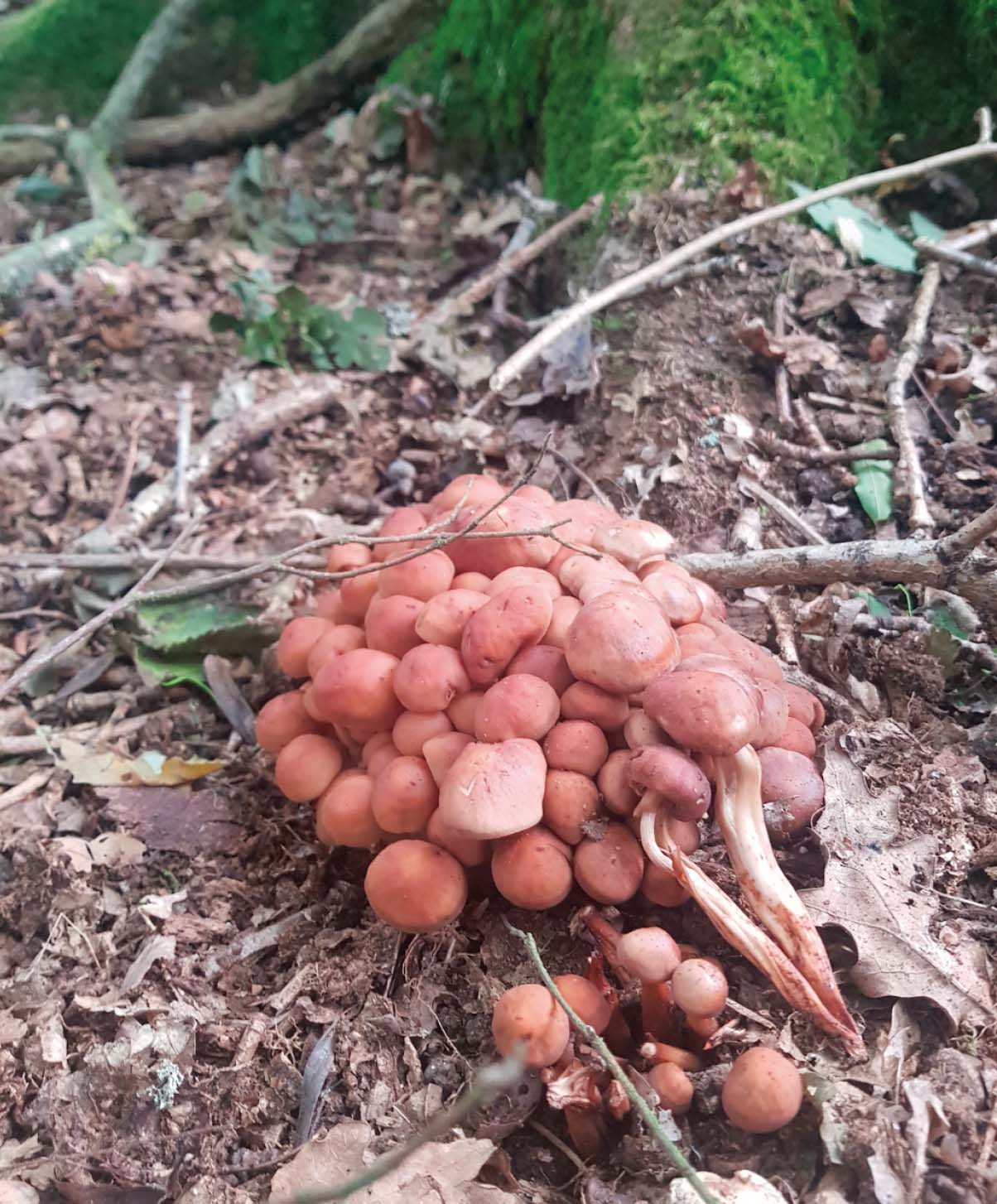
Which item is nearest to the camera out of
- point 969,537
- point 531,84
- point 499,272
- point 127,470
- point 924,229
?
point 969,537

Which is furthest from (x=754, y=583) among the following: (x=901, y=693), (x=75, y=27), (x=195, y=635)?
(x=75, y=27)

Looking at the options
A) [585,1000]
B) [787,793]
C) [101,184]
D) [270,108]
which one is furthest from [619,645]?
[270,108]

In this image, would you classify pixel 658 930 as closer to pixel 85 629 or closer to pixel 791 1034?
pixel 791 1034

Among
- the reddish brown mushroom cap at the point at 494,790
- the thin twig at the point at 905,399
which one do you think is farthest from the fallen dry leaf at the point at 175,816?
the thin twig at the point at 905,399

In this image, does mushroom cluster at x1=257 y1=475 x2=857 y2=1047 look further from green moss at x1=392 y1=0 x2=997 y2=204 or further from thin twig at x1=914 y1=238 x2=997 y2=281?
green moss at x1=392 y1=0 x2=997 y2=204

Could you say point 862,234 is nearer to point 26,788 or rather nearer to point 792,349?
point 792,349

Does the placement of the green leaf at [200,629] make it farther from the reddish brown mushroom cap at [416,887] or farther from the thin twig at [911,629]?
the thin twig at [911,629]
